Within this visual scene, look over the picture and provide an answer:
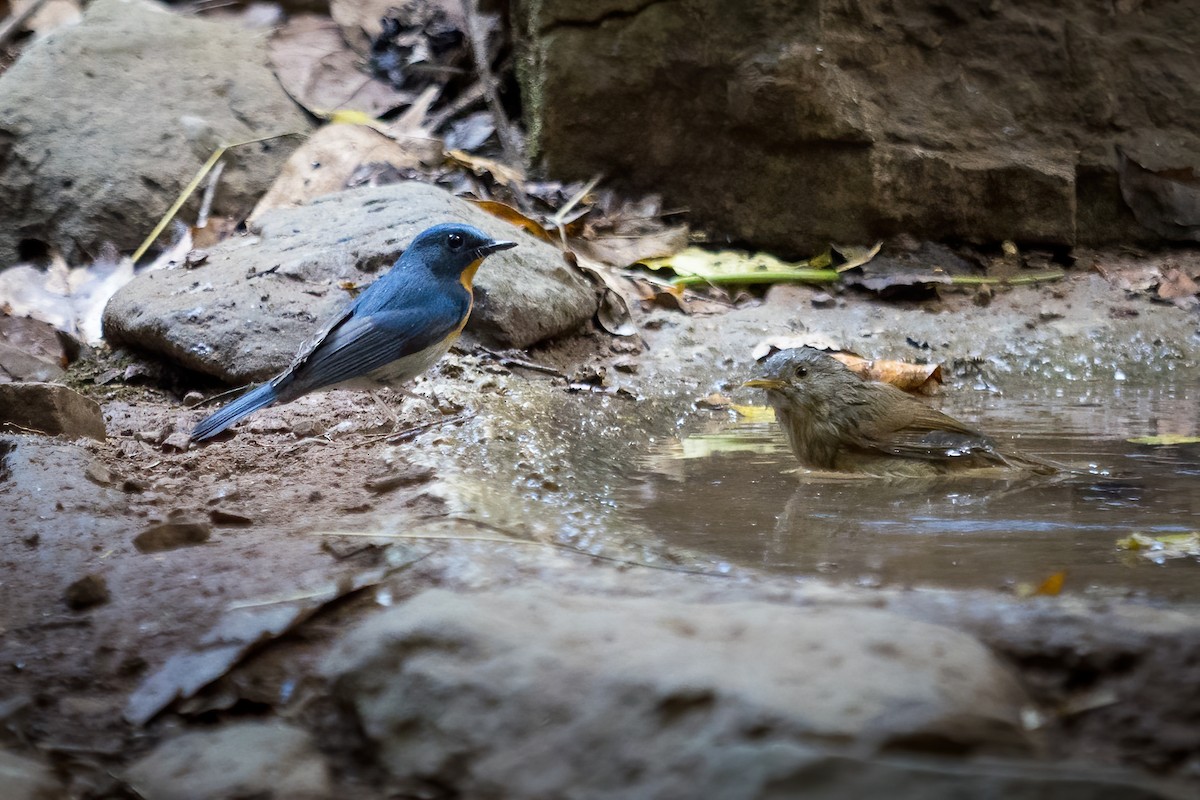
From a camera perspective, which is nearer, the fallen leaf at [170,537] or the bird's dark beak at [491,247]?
the fallen leaf at [170,537]

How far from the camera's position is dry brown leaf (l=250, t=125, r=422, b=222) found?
7547 millimetres

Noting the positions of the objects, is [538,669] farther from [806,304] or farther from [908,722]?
[806,304]

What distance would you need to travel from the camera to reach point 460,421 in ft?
14.0

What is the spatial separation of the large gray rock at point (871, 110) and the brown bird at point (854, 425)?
277cm

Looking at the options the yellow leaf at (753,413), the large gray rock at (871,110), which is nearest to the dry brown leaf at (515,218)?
the large gray rock at (871,110)

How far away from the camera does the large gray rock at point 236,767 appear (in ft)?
6.53

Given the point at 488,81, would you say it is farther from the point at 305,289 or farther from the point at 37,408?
the point at 37,408

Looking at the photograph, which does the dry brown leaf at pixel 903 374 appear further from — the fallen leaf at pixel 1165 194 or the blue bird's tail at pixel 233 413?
the blue bird's tail at pixel 233 413

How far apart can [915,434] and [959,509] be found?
93cm

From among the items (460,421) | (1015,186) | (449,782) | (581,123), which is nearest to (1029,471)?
(460,421)

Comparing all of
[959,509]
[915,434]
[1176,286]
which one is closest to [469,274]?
[915,434]

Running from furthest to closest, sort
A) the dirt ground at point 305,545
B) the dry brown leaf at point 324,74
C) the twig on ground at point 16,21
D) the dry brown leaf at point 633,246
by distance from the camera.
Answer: the twig on ground at point 16,21, the dry brown leaf at point 324,74, the dry brown leaf at point 633,246, the dirt ground at point 305,545

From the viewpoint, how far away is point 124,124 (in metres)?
7.89

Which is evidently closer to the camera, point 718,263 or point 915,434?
point 915,434
